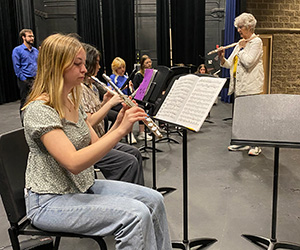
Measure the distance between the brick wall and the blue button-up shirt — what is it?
4.57 m

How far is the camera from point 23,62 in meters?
5.36

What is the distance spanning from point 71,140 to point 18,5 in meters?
8.39

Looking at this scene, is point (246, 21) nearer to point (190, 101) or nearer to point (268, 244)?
point (190, 101)

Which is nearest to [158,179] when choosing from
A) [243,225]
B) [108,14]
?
[243,225]

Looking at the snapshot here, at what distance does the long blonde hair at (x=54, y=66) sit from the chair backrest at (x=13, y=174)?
0.22m

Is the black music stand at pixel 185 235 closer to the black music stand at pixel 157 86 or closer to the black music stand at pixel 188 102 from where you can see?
the black music stand at pixel 188 102

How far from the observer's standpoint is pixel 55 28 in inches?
390

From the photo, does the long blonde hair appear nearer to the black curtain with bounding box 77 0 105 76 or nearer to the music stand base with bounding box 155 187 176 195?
the music stand base with bounding box 155 187 176 195

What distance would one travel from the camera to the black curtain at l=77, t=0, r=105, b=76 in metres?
8.40

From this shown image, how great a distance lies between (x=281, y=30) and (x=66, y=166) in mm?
6895

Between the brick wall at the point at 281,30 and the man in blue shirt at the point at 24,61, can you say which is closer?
the man in blue shirt at the point at 24,61

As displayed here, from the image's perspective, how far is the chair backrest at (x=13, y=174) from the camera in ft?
4.25

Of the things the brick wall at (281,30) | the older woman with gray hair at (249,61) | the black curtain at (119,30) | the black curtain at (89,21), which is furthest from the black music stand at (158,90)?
the black curtain at (119,30)

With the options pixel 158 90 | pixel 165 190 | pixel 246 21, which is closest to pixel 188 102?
pixel 158 90
